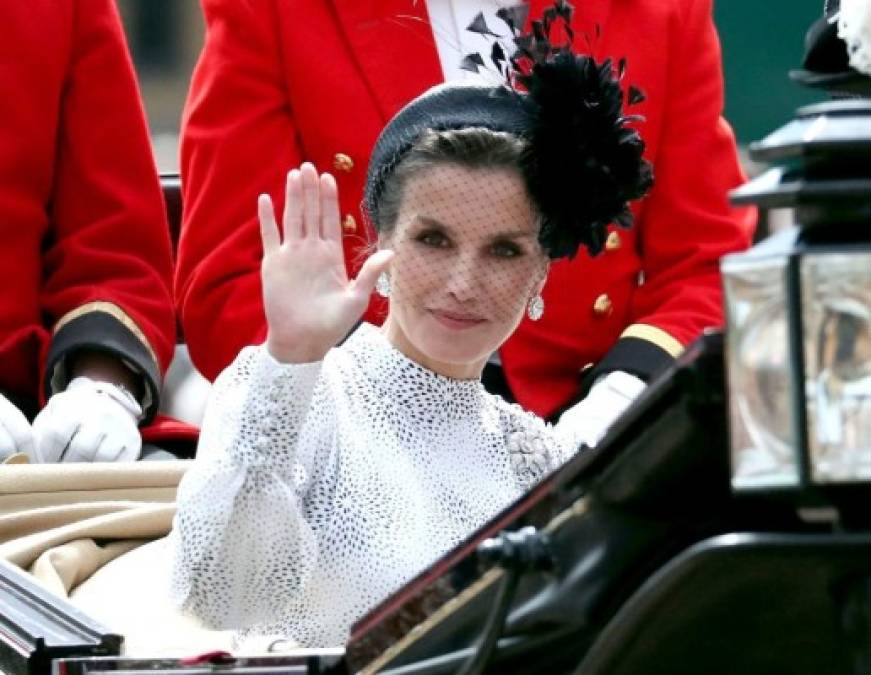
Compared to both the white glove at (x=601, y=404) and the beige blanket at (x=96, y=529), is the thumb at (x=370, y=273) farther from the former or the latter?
the white glove at (x=601, y=404)

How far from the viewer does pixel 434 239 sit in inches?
94.6

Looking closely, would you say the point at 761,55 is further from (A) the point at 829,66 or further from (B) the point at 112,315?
(A) the point at 829,66

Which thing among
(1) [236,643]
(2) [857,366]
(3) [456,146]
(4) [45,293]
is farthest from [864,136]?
(4) [45,293]

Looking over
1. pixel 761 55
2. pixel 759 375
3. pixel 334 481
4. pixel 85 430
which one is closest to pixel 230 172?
pixel 85 430

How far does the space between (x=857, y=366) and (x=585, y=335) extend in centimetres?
217

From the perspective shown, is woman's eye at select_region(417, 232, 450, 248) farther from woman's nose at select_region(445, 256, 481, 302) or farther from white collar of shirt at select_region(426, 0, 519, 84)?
white collar of shirt at select_region(426, 0, 519, 84)

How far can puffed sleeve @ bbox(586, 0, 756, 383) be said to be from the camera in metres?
3.35

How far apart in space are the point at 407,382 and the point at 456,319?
96mm

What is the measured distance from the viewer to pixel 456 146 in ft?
8.04

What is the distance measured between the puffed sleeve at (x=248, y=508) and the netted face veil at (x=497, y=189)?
Result: 32 cm

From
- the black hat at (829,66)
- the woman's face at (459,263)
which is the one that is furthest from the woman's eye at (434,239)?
the black hat at (829,66)

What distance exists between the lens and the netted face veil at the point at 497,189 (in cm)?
240

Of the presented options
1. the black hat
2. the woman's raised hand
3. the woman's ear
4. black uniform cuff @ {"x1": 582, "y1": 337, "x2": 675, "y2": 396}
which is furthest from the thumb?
black uniform cuff @ {"x1": 582, "y1": 337, "x2": 675, "y2": 396}

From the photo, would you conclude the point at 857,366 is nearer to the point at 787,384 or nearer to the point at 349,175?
the point at 787,384
